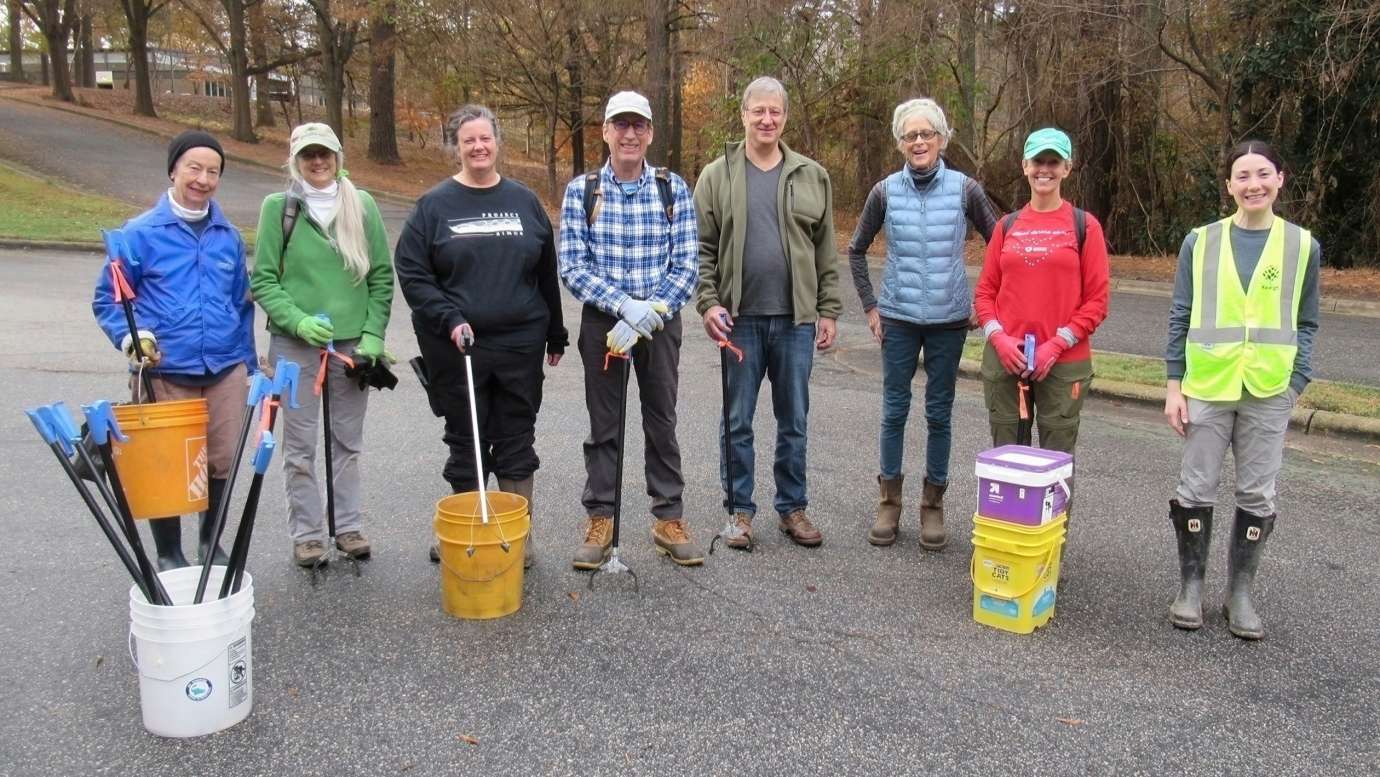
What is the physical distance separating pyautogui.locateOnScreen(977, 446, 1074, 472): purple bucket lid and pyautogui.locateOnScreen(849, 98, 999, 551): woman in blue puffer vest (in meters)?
0.73

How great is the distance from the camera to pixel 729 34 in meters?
21.3

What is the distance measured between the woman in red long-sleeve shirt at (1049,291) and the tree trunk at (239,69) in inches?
1267

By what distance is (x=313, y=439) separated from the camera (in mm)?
4555

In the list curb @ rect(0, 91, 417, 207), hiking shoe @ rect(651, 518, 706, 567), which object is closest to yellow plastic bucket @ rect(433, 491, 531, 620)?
hiking shoe @ rect(651, 518, 706, 567)

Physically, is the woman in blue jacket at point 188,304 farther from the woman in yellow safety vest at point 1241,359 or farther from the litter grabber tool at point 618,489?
the woman in yellow safety vest at point 1241,359

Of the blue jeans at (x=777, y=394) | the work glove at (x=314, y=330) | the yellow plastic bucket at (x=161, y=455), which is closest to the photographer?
the yellow plastic bucket at (x=161, y=455)

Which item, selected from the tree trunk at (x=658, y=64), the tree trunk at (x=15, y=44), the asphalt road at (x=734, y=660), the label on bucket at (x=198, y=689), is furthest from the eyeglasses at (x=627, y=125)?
the tree trunk at (x=15, y=44)

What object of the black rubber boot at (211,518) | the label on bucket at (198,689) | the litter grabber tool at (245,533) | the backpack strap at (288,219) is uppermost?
the backpack strap at (288,219)

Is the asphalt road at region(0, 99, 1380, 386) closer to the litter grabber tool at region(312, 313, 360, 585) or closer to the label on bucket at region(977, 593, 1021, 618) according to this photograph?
the label on bucket at region(977, 593, 1021, 618)

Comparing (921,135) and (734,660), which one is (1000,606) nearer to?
(734,660)

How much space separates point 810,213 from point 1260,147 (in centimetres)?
184

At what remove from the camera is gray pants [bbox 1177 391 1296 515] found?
13.1 feet

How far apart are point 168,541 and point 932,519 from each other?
3.37m

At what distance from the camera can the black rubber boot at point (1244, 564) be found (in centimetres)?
405
